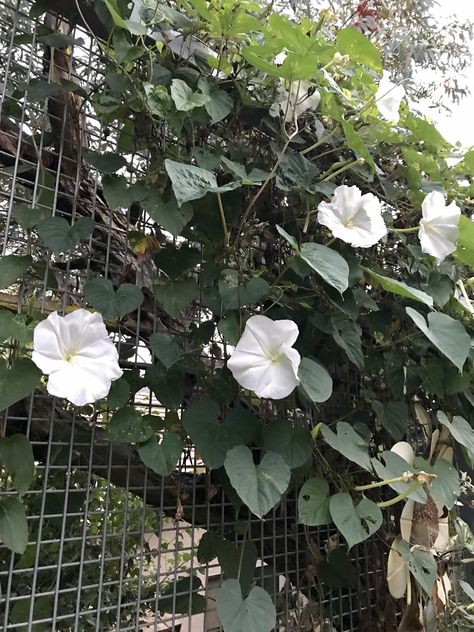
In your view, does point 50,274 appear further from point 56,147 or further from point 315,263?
point 315,263

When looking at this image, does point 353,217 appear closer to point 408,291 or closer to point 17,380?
point 408,291

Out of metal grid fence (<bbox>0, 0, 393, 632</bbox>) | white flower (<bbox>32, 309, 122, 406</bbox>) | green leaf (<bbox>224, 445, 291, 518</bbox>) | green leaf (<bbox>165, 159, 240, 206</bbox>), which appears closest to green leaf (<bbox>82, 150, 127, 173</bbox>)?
metal grid fence (<bbox>0, 0, 393, 632</bbox>)

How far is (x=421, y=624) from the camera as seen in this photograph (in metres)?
1.11

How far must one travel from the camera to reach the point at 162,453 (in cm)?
86

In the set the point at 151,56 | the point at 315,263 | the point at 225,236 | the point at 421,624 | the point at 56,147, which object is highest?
the point at 151,56

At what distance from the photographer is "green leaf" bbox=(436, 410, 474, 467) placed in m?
1.06

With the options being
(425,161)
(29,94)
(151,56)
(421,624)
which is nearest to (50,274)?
(29,94)

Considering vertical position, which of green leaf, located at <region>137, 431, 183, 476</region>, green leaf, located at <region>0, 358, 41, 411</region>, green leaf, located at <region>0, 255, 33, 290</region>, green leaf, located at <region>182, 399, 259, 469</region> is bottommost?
green leaf, located at <region>137, 431, 183, 476</region>

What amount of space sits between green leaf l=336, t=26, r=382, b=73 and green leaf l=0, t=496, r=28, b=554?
0.95 m

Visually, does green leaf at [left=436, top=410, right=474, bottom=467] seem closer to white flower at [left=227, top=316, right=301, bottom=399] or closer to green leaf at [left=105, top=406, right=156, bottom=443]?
white flower at [left=227, top=316, right=301, bottom=399]

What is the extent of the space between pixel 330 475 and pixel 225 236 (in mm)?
497

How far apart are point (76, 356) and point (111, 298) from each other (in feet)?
0.42

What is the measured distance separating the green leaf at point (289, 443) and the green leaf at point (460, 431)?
0.31m

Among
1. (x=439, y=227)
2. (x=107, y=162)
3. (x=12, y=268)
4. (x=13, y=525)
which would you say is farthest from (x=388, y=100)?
(x=13, y=525)
